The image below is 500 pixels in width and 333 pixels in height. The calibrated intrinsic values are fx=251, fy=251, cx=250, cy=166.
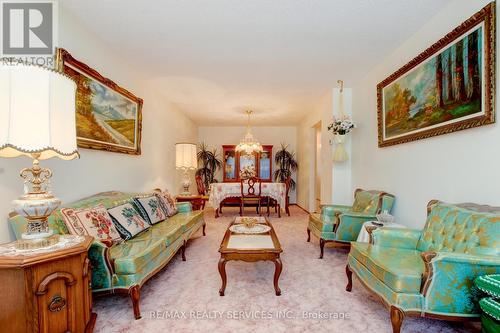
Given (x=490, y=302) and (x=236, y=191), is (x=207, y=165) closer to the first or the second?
(x=236, y=191)

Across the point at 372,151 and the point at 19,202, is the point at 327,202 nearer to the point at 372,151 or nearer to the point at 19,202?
the point at 372,151

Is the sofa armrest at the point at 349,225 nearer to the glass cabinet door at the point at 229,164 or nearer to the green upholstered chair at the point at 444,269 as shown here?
the green upholstered chair at the point at 444,269

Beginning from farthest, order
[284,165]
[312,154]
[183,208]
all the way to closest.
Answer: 1. [284,165]
2. [312,154]
3. [183,208]

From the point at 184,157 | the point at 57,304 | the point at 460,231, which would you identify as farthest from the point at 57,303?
the point at 184,157

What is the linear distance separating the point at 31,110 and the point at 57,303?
1.08m

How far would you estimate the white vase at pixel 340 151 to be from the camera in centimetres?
425

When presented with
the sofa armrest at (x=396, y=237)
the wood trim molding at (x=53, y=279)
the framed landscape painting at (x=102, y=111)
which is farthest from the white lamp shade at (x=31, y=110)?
the sofa armrest at (x=396, y=237)

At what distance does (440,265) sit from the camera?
1.53 meters

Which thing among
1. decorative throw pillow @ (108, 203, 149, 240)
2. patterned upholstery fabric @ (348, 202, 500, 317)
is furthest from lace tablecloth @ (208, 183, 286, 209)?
patterned upholstery fabric @ (348, 202, 500, 317)

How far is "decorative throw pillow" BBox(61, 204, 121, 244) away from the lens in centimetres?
201

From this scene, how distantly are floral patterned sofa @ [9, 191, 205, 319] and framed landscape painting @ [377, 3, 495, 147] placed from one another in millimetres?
2849

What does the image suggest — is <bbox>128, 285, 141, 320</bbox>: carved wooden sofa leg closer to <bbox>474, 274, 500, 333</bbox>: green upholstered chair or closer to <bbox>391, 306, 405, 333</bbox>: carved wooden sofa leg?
<bbox>391, 306, 405, 333</bbox>: carved wooden sofa leg

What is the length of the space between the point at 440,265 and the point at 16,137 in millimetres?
2500

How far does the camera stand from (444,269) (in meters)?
1.53
